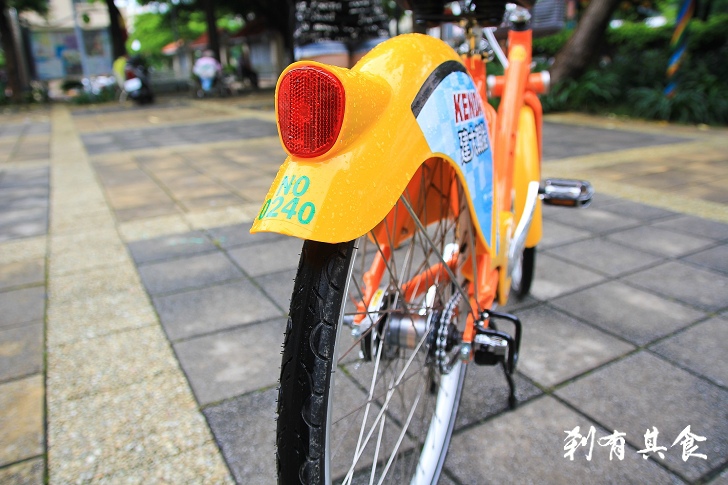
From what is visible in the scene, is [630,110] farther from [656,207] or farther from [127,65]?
[127,65]

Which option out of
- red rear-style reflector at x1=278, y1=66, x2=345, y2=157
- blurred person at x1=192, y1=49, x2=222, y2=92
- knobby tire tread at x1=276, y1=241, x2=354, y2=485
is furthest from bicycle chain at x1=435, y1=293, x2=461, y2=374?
blurred person at x1=192, y1=49, x2=222, y2=92

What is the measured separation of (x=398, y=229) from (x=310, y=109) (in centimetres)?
69

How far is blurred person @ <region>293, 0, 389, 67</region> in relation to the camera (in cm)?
442

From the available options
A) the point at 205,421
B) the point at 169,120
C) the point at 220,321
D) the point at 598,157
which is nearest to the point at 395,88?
the point at 205,421

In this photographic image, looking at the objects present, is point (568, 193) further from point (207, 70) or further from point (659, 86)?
point (207, 70)

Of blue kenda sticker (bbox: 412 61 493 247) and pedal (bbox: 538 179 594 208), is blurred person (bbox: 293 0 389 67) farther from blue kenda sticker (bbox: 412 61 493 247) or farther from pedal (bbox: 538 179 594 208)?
blue kenda sticker (bbox: 412 61 493 247)

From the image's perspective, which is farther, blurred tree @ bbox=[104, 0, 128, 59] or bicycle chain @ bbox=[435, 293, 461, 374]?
blurred tree @ bbox=[104, 0, 128, 59]

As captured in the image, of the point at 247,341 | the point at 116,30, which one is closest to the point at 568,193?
the point at 247,341

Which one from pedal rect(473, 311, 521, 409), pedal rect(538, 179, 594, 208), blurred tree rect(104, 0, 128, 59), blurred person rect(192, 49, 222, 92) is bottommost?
pedal rect(473, 311, 521, 409)

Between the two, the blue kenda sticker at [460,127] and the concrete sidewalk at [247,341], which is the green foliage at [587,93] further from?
the blue kenda sticker at [460,127]

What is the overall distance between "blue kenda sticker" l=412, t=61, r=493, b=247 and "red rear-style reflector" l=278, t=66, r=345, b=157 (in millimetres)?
246

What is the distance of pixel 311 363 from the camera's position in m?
0.99

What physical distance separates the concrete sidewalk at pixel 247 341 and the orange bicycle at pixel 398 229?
0.26m

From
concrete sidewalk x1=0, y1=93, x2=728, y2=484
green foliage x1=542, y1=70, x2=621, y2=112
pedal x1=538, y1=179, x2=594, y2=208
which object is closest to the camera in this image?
concrete sidewalk x1=0, y1=93, x2=728, y2=484
